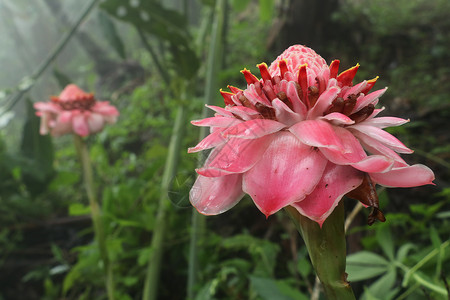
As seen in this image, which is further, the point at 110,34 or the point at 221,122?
the point at 110,34

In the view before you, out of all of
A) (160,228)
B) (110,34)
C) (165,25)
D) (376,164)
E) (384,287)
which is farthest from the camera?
(110,34)

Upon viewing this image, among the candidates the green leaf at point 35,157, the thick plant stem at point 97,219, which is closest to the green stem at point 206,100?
the thick plant stem at point 97,219

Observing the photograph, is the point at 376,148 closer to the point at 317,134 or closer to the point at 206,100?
the point at 317,134

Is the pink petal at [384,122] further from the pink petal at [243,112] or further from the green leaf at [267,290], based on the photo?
the green leaf at [267,290]

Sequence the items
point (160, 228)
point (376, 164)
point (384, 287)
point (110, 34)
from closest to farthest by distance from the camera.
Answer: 1. point (376, 164)
2. point (384, 287)
3. point (160, 228)
4. point (110, 34)

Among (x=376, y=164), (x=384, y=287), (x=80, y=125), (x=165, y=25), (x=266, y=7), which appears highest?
A: (x=266, y=7)

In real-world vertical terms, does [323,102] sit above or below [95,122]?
below

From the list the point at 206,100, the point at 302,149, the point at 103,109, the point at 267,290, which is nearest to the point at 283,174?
the point at 302,149
